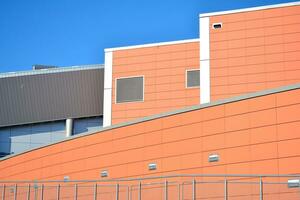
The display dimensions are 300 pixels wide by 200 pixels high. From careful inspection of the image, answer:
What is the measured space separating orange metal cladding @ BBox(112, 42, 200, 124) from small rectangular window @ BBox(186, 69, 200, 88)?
303mm

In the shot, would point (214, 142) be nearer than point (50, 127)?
Yes

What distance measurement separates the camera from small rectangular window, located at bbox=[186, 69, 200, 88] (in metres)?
52.8

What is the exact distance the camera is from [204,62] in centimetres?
4691

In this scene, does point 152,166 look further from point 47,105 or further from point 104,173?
point 47,105

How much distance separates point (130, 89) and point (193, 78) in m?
5.29

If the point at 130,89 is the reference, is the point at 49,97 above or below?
above

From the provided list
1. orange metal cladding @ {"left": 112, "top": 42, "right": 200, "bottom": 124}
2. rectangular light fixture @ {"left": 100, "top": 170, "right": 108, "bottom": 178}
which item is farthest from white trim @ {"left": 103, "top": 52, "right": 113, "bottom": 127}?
rectangular light fixture @ {"left": 100, "top": 170, "right": 108, "bottom": 178}

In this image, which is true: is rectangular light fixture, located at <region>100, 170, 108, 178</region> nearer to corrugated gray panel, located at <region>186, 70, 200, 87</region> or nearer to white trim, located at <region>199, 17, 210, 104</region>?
white trim, located at <region>199, 17, 210, 104</region>

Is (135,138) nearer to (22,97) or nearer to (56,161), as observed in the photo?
(56,161)

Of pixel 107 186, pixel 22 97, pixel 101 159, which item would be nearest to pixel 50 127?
pixel 22 97

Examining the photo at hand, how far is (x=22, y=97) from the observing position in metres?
65.0

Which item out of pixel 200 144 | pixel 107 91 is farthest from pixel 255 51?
pixel 107 91

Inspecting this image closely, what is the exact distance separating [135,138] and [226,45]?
12.4m

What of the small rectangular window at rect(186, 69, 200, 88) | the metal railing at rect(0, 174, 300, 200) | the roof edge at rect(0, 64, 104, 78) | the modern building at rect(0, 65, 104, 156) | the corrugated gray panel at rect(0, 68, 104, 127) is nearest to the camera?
the metal railing at rect(0, 174, 300, 200)
